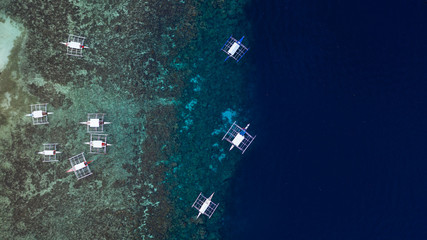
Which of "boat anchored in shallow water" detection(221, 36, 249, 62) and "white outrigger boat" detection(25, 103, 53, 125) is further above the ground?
"boat anchored in shallow water" detection(221, 36, 249, 62)

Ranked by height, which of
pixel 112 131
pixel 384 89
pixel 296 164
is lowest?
pixel 112 131

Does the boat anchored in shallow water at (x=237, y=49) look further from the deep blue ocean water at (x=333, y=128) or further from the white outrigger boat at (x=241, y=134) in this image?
the white outrigger boat at (x=241, y=134)

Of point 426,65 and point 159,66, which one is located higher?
point 426,65

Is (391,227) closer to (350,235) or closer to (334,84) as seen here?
(350,235)

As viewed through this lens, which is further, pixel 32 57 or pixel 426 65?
pixel 426 65

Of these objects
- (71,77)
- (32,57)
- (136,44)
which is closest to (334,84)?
(136,44)

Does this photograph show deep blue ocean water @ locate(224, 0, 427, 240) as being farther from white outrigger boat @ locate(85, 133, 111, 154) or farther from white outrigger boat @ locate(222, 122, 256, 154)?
white outrigger boat @ locate(85, 133, 111, 154)

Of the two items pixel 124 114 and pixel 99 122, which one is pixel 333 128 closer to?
pixel 124 114

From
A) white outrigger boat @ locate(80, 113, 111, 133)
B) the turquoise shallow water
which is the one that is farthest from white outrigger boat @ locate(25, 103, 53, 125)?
white outrigger boat @ locate(80, 113, 111, 133)
